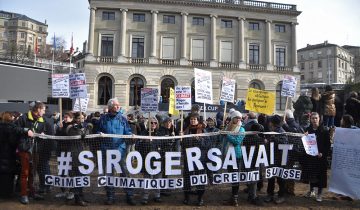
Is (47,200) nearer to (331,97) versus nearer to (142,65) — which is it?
(331,97)

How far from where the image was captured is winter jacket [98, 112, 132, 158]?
7457 millimetres

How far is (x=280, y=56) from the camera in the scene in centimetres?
4797

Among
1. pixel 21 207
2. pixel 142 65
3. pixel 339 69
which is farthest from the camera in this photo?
pixel 339 69

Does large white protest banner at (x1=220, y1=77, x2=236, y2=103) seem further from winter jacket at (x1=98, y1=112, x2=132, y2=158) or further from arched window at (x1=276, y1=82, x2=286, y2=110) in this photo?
arched window at (x1=276, y1=82, x2=286, y2=110)

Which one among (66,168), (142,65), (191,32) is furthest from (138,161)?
(191,32)

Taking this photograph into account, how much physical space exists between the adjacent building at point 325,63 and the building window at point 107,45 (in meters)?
67.3

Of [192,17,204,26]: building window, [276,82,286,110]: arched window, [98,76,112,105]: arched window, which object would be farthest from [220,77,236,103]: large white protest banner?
[276,82,286,110]: arched window

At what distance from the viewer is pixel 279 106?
4659 centimetres

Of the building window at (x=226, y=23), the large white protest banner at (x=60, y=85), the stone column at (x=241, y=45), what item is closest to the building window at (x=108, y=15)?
the building window at (x=226, y=23)

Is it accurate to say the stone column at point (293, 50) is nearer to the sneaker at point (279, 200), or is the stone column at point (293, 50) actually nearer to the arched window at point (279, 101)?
the arched window at point (279, 101)

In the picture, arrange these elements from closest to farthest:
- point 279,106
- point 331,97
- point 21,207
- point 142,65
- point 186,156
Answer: point 21,207
point 186,156
point 331,97
point 142,65
point 279,106

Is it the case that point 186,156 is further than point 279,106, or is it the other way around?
point 279,106

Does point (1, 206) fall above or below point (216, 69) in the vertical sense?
below

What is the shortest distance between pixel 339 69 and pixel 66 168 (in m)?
103
